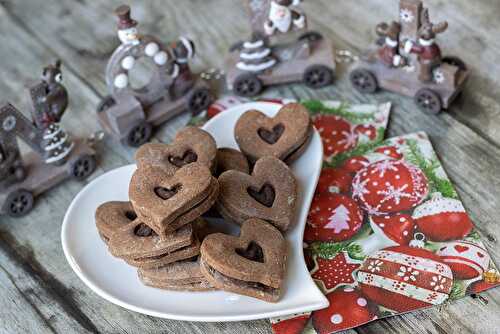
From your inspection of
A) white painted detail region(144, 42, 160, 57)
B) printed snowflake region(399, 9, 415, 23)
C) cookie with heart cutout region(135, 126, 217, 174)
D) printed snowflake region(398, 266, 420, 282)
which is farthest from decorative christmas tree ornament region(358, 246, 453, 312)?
white painted detail region(144, 42, 160, 57)

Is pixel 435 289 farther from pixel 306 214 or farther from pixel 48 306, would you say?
pixel 48 306

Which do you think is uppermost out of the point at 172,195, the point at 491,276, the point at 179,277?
the point at 172,195

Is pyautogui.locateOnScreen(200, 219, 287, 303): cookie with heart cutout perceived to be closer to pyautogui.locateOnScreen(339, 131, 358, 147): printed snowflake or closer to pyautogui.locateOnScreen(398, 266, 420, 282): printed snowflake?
pyautogui.locateOnScreen(398, 266, 420, 282): printed snowflake

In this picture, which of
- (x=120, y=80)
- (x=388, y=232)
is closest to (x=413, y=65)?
(x=388, y=232)

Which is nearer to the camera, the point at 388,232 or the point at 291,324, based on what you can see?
the point at 291,324

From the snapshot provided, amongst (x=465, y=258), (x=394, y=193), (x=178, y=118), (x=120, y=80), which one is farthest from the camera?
(x=178, y=118)

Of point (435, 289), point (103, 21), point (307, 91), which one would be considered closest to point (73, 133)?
point (103, 21)

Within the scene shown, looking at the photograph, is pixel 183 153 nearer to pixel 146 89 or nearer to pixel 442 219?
pixel 146 89
